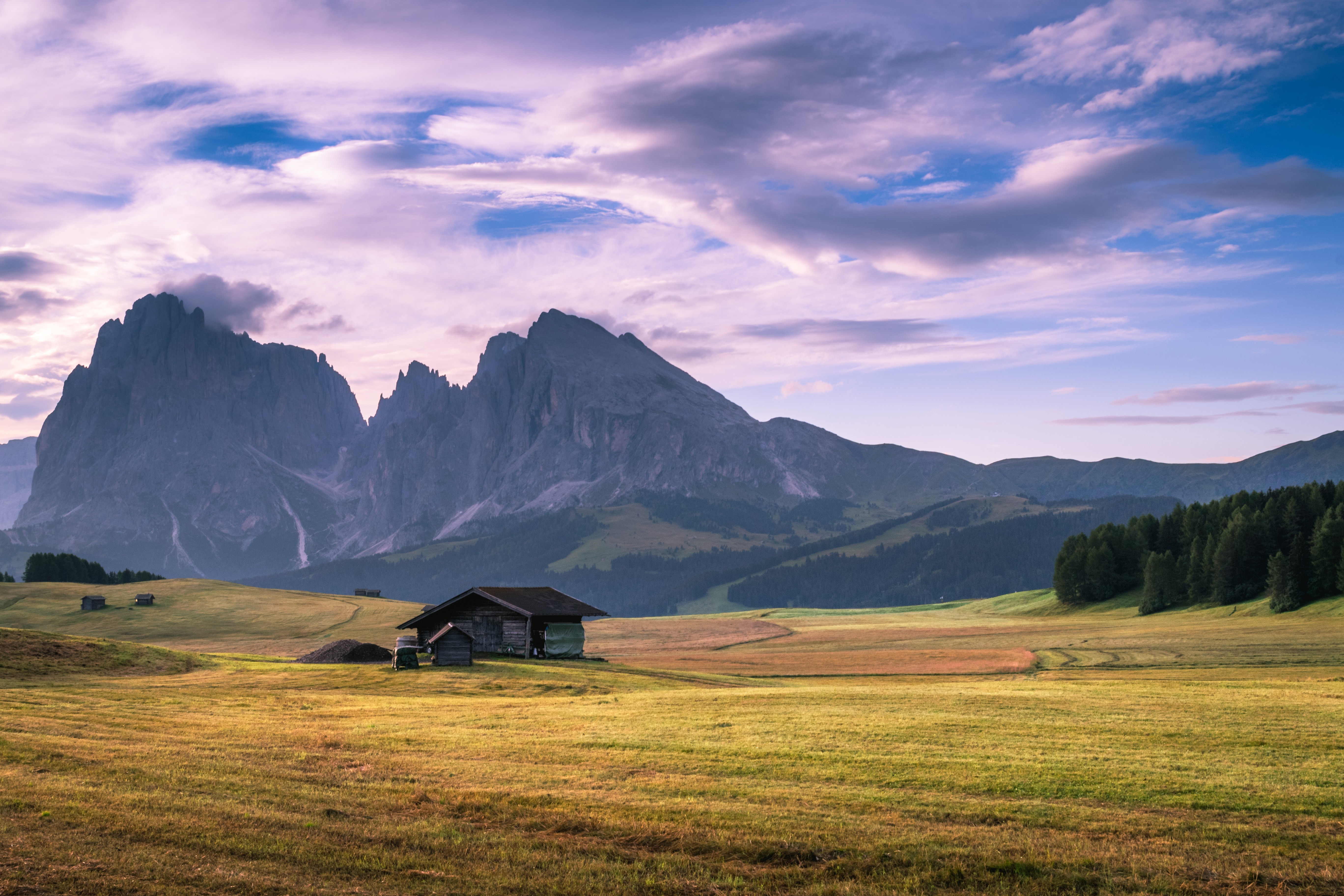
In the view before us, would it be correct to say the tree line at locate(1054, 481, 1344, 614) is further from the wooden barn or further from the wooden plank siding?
the wooden plank siding

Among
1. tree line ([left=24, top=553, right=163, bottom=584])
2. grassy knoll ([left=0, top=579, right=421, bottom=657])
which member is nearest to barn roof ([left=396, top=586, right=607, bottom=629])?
grassy knoll ([left=0, top=579, right=421, bottom=657])

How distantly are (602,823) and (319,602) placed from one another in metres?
146

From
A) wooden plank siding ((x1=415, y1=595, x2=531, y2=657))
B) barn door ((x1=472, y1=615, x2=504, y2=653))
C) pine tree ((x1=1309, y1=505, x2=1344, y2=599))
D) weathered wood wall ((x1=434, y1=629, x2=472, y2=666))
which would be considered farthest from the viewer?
pine tree ((x1=1309, y1=505, x2=1344, y2=599))

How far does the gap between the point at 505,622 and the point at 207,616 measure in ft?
249

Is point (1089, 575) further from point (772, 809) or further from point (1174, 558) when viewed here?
point (772, 809)

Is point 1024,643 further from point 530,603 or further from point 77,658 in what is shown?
point 77,658

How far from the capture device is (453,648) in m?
65.8

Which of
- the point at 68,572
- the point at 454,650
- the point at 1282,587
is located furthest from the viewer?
the point at 68,572

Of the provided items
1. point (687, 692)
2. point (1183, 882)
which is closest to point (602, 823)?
point (1183, 882)

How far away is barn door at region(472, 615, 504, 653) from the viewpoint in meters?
78.2

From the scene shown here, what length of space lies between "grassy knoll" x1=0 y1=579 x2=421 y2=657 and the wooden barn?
79.2 feet

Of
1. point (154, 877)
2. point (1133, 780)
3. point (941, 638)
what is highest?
point (154, 877)

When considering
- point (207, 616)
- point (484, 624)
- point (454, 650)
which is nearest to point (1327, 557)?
point (484, 624)

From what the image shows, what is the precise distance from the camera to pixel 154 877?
45.5 feet
